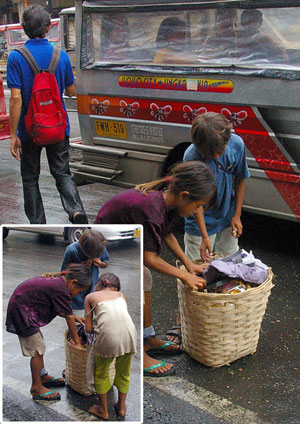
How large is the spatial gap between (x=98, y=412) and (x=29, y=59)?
339 cm

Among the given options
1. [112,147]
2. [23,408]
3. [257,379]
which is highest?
[112,147]

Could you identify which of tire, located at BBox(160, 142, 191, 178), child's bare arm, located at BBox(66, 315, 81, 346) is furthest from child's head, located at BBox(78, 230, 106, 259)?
tire, located at BBox(160, 142, 191, 178)

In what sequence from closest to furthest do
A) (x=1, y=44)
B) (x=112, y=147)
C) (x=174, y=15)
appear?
(x=174, y=15) → (x=112, y=147) → (x=1, y=44)

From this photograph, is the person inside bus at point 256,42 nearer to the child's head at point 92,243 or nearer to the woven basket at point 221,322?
the woven basket at point 221,322

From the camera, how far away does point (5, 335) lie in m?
2.14

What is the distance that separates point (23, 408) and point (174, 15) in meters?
3.88

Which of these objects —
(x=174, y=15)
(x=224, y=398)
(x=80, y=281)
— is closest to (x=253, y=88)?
(x=174, y=15)

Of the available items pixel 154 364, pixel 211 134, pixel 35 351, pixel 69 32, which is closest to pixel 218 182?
pixel 211 134

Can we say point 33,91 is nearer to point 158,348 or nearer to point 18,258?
point 158,348

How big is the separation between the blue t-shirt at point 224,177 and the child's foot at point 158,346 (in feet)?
2.32

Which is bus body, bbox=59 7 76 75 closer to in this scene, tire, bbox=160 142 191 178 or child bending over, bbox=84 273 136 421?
tire, bbox=160 142 191 178

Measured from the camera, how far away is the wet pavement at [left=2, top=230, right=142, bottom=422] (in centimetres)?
217

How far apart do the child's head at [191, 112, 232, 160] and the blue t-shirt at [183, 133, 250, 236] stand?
0.15m

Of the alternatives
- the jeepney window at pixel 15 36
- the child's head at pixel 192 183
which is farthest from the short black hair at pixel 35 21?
the jeepney window at pixel 15 36
